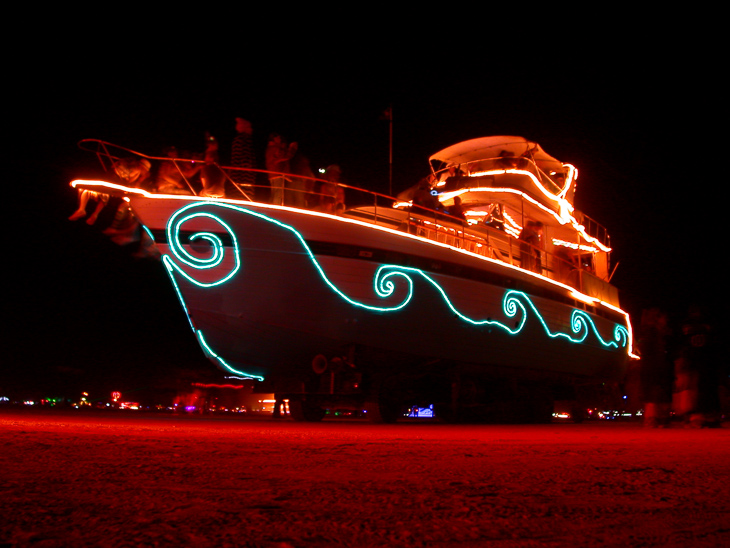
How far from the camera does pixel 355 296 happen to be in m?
10.2

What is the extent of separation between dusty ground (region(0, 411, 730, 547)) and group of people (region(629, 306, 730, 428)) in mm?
5971

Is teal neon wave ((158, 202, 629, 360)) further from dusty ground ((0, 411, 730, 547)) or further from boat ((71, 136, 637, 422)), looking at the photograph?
dusty ground ((0, 411, 730, 547))

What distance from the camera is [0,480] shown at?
3.50 m

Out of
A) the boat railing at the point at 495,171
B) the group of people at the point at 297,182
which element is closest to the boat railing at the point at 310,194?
the group of people at the point at 297,182

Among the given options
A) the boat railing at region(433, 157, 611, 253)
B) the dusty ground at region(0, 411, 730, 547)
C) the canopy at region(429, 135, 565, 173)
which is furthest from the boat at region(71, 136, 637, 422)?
the dusty ground at region(0, 411, 730, 547)

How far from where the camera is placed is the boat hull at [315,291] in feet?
32.2

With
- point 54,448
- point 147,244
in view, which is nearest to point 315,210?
point 147,244

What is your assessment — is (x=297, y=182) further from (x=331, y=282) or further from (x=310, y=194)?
(x=331, y=282)

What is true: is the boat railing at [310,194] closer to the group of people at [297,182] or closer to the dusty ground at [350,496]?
the group of people at [297,182]

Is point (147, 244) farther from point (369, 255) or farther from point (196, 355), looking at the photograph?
point (196, 355)

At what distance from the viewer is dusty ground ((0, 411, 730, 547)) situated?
7.82ft

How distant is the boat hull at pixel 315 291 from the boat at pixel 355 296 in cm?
2

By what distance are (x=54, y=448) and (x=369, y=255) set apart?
594 cm

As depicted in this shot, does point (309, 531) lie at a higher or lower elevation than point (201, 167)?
lower
